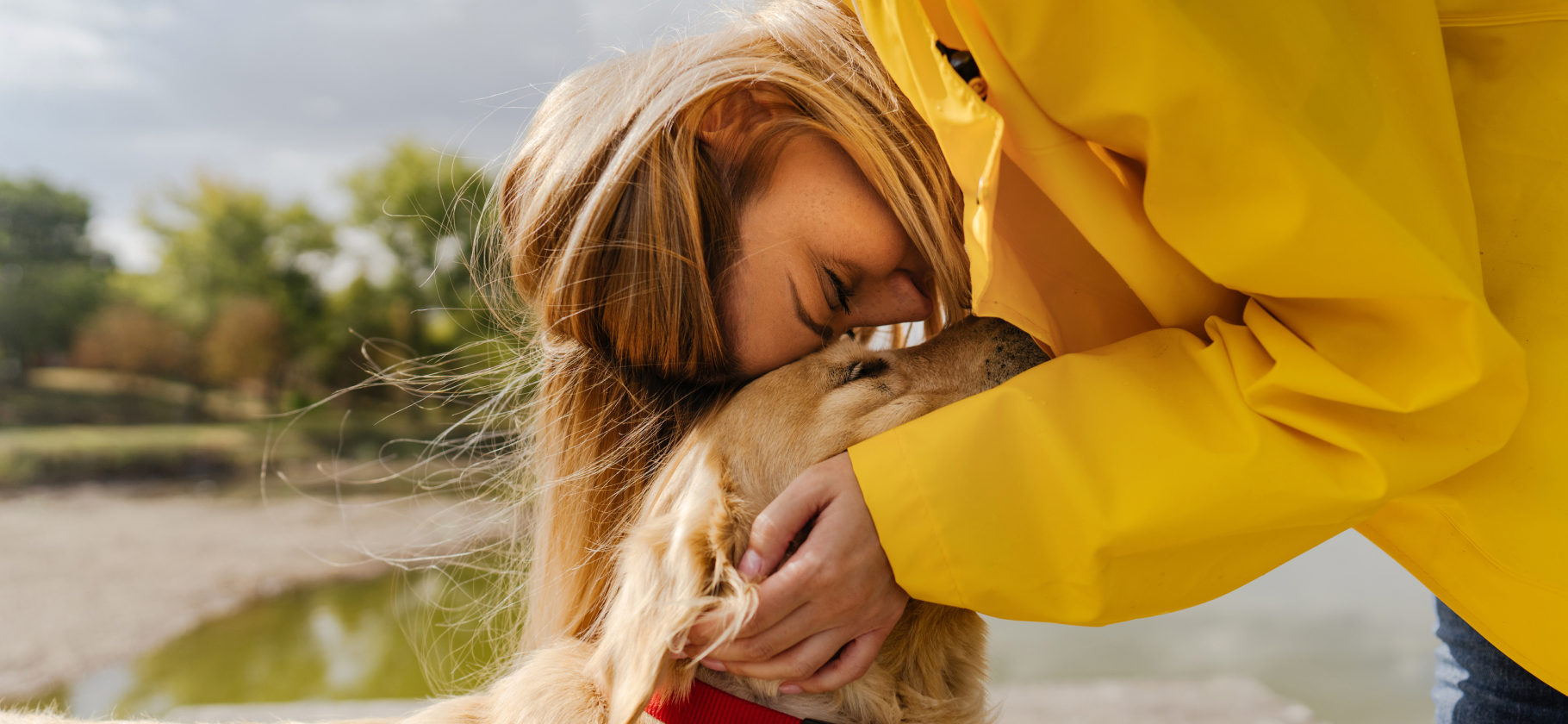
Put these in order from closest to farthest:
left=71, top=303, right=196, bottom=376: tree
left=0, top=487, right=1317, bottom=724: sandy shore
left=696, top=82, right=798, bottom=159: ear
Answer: left=696, top=82, right=798, bottom=159: ear < left=0, top=487, right=1317, bottom=724: sandy shore < left=71, top=303, right=196, bottom=376: tree

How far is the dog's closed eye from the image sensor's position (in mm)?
1315

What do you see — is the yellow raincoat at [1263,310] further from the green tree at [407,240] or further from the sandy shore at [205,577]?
the green tree at [407,240]

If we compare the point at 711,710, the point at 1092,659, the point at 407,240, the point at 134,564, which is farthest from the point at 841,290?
the point at 407,240

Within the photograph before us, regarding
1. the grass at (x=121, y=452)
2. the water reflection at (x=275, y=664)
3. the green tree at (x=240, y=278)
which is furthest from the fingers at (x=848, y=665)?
the green tree at (x=240, y=278)

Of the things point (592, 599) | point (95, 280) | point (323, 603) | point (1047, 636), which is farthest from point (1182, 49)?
point (95, 280)

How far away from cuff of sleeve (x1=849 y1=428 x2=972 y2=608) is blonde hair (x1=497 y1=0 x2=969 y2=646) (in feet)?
1.56

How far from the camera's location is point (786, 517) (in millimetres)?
1043

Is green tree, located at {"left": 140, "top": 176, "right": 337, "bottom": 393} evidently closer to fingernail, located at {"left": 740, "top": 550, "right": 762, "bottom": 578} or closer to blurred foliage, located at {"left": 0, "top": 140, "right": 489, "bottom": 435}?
blurred foliage, located at {"left": 0, "top": 140, "right": 489, "bottom": 435}

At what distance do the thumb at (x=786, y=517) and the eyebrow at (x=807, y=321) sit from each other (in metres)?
0.37

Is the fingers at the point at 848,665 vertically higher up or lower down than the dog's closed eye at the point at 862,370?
lower down

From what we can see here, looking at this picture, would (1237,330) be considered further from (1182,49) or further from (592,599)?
(592,599)

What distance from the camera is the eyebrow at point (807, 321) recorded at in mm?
1348

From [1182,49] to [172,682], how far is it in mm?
7915

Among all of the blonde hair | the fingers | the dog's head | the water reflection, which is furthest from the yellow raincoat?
the water reflection
